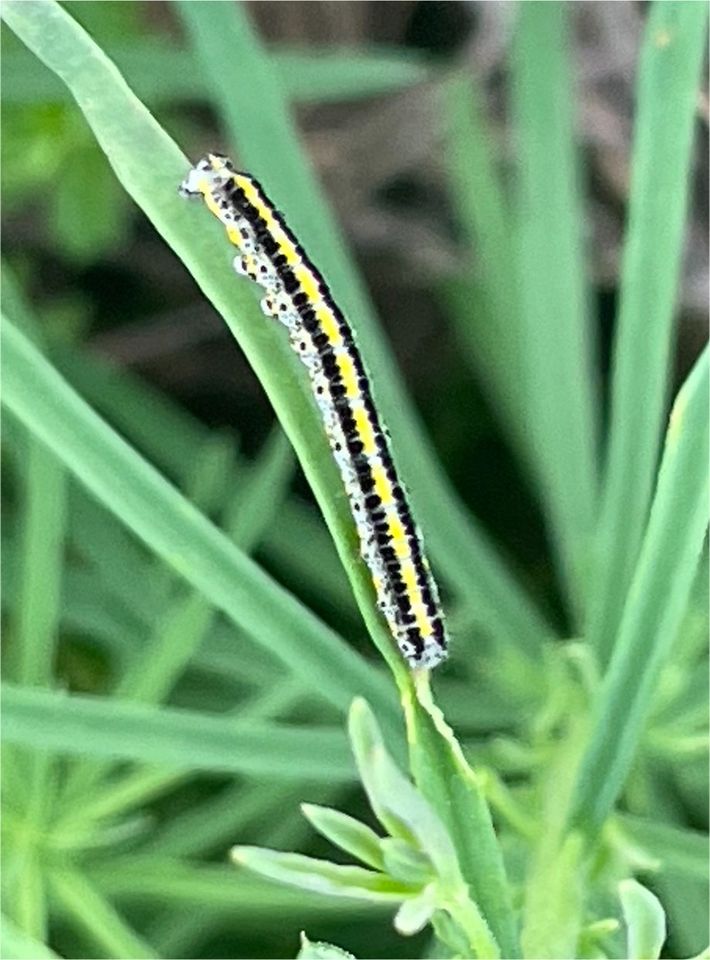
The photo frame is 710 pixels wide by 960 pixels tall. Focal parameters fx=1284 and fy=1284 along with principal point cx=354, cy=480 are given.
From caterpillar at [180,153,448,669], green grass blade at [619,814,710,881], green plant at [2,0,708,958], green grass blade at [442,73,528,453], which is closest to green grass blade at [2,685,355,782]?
green plant at [2,0,708,958]

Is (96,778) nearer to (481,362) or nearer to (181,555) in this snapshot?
(181,555)

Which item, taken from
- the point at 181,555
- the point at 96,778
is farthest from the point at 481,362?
the point at 181,555

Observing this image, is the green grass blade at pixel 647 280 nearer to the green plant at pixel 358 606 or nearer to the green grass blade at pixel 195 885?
the green plant at pixel 358 606

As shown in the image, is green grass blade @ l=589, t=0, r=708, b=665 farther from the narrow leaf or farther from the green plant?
the narrow leaf

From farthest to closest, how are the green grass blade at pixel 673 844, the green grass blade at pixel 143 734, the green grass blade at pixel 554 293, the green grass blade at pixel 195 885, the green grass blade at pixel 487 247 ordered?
1. the green grass blade at pixel 487 247
2. the green grass blade at pixel 554 293
3. the green grass blade at pixel 195 885
4. the green grass blade at pixel 673 844
5. the green grass blade at pixel 143 734

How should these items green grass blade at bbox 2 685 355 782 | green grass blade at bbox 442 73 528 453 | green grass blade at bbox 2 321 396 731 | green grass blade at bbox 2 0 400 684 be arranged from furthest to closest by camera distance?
green grass blade at bbox 442 73 528 453 < green grass blade at bbox 2 685 355 782 < green grass blade at bbox 2 321 396 731 < green grass blade at bbox 2 0 400 684

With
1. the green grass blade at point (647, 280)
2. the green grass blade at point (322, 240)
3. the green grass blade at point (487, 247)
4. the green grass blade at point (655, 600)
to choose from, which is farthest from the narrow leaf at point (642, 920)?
the green grass blade at point (487, 247)
